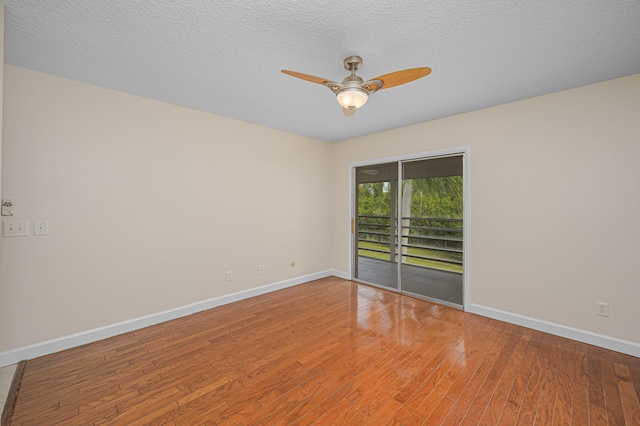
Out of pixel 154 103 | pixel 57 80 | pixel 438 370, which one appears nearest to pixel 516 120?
pixel 438 370

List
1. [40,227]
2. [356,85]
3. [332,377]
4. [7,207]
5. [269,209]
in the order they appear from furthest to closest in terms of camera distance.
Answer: [269,209]
[40,227]
[7,207]
[332,377]
[356,85]

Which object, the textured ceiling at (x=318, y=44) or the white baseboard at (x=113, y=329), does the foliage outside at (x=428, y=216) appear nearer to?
the textured ceiling at (x=318, y=44)

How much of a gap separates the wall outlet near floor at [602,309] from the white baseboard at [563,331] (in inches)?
8.0

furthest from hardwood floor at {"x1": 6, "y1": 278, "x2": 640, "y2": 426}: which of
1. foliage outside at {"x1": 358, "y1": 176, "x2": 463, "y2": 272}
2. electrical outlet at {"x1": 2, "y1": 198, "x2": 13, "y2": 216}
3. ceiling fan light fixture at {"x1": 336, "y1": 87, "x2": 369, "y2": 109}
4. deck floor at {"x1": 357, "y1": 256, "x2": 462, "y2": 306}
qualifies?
ceiling fan light fixture at {"x1": 336, "y1": 87, "x2": 369, "y2": 109}

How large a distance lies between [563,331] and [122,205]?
4.81 metres

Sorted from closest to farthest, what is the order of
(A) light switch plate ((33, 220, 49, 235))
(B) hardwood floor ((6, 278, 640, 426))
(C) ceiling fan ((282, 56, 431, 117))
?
1. (B) hardwood floor ((6, 278, 640, 426))
2. (C) ceiling fan ((282, 56, 431, 117))
3. (A) light switch plate ((33, 220, 49, 235))

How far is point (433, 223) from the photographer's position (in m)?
3.91

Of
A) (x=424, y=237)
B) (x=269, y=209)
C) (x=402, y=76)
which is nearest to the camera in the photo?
(x=402, y=76)

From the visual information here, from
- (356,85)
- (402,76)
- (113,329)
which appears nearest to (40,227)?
(113,329)

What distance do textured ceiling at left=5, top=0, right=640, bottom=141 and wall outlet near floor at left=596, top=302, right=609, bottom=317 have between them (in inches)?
84.3

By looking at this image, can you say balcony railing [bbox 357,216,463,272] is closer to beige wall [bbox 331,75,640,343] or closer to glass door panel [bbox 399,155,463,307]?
glass door panel [bbox 399,155,463,307]

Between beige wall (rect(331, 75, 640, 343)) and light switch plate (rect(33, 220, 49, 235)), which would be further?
beige wall (rect(331, 75, 640, 343))

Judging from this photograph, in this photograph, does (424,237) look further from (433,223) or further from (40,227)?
(40,227)

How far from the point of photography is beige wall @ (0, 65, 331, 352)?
233cm
